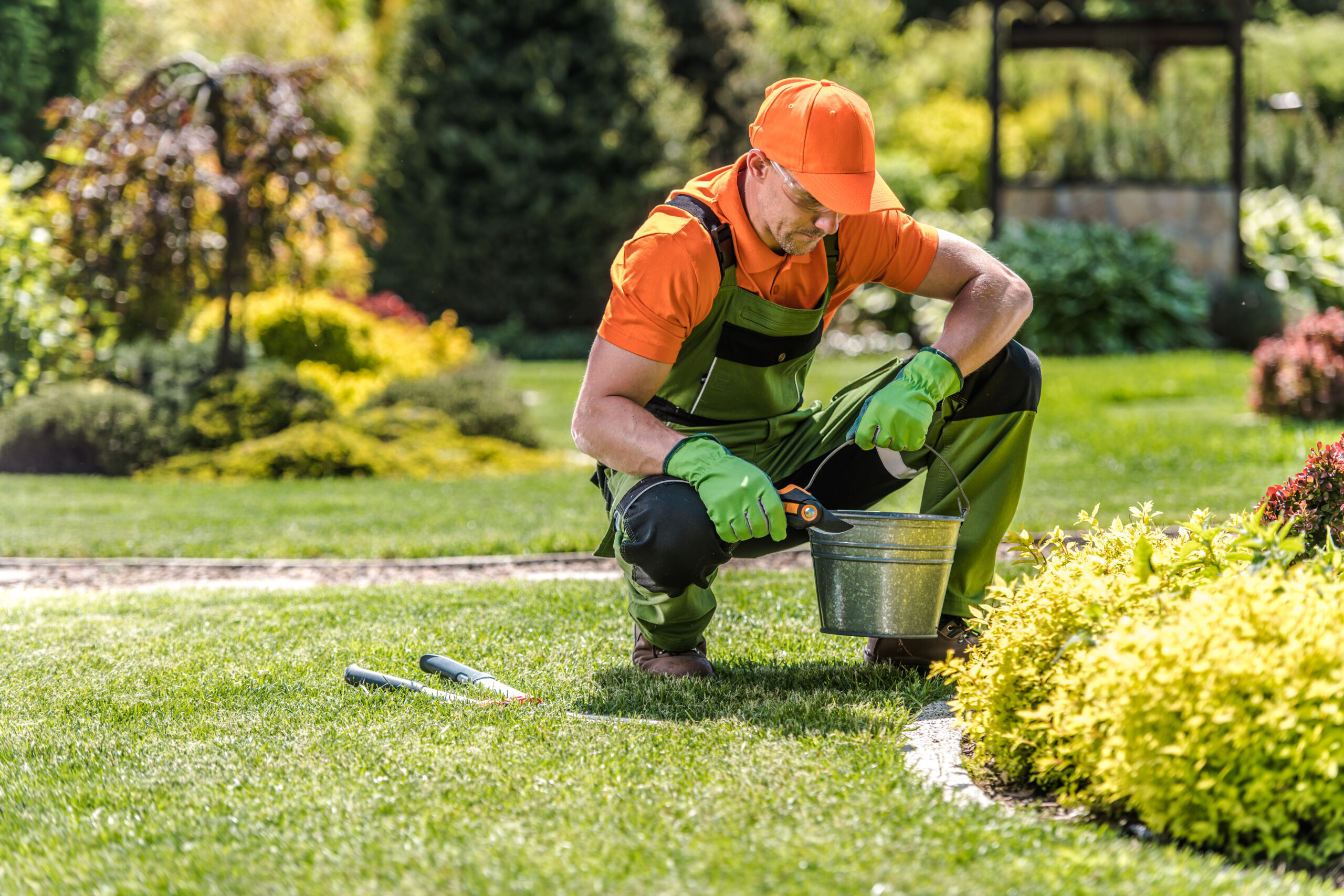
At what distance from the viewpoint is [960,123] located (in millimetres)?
19953

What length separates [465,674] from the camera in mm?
3395

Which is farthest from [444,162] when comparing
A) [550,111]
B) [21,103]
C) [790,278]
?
[790,278]

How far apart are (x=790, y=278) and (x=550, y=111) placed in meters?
15.4

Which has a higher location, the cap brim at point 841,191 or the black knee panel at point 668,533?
the cap brim at point 841,191

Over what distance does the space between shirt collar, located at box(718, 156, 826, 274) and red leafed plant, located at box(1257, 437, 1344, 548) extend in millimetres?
1359

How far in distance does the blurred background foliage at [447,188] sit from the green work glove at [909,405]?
5837 millimetres

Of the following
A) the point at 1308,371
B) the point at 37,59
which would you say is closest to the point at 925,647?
the point at 1308,371

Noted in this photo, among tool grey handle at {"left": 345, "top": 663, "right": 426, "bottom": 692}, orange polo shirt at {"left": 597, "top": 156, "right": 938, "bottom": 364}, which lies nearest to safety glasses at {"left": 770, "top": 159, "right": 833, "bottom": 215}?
orange polo shirt at {"left": 597, "top": 156, "right": 938, "bottom": 364}

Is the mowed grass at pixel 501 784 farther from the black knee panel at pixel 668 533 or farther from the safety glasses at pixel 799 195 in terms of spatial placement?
the safety glasses at pixel 799 195

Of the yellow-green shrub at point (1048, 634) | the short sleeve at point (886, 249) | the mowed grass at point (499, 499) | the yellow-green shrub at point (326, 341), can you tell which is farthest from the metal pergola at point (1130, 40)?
the yellow-green shrub at point (1048, 634)

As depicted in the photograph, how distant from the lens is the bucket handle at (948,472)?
3297mm

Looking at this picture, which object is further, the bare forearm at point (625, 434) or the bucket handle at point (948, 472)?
the bucket handle at point (948, 472)

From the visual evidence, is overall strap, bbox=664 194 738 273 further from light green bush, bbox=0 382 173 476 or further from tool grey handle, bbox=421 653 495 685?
light green bush, bbox=0 382 173 476

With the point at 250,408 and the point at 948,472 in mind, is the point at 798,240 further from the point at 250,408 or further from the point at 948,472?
the point at 250,408
